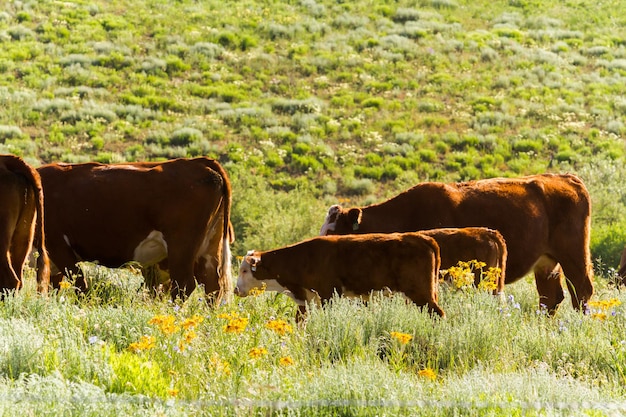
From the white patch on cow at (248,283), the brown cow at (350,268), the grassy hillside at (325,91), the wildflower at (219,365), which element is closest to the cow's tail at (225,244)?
the white patch on cow at (248,283)

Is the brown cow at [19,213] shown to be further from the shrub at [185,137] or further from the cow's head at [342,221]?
the shrub at [185,137]

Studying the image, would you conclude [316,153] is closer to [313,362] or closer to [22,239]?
[22,239]

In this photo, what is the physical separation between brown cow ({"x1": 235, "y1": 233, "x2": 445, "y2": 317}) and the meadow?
0.28 m

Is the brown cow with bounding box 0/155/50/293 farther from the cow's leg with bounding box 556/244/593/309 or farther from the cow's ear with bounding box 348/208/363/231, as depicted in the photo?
the cow's leg with bounding box 556/244/593/309

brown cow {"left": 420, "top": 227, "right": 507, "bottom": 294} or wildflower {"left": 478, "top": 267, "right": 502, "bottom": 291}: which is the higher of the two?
wildflower {"left": 478, "top": 267, "right": 502, "bottom": 291}

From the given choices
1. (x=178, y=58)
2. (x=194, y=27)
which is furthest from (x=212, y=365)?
(x=194, y=27)

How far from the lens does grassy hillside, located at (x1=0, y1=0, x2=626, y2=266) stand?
30.6 meters

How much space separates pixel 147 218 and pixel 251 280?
5.24 ft

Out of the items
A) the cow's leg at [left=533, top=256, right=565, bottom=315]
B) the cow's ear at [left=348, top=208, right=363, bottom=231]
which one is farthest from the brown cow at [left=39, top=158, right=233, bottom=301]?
the cow's leg at [left=533, top=256, right=565, bottom=315]

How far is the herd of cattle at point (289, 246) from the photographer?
31.0ft

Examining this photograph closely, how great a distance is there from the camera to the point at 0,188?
9203mm

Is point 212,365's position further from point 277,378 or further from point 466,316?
point 466,316

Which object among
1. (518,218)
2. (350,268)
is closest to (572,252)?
(518,218)

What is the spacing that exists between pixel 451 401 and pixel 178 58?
33.2 metres
